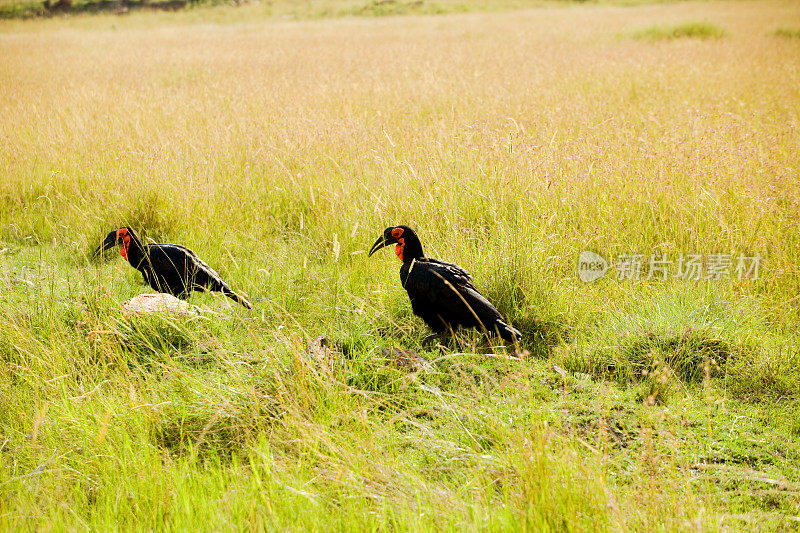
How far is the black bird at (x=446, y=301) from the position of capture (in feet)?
10.2

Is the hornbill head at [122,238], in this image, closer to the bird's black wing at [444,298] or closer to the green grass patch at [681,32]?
the bird's black wing at [444,298]

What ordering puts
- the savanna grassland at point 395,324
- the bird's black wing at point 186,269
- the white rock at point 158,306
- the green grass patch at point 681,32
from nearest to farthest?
the savanna grassland at point 395,324
the white rock at point 158,306
the bird's black wing at point 186,269
the green grass patch at point 681,32

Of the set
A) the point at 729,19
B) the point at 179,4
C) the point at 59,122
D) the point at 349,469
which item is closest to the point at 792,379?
the point at 349,469

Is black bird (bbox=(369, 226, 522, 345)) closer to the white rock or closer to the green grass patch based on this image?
the white rock

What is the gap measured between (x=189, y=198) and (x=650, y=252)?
385 cm

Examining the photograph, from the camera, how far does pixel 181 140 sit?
6504mm

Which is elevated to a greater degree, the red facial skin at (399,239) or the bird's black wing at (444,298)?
the red facial skin at (399,239)

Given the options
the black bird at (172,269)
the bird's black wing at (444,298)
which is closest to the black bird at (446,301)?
the bird's black wing at (444,298)

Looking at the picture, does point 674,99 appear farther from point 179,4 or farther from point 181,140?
point 179,4

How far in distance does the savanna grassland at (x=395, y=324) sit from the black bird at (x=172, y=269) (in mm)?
160

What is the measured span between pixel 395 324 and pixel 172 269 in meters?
1.78

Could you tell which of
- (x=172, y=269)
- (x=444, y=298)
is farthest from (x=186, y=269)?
(x=444, y=298)

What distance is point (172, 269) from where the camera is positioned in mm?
3871

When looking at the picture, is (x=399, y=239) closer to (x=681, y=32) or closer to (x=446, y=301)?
(x=446, y=301)
